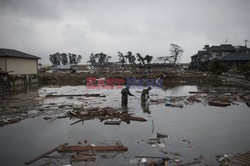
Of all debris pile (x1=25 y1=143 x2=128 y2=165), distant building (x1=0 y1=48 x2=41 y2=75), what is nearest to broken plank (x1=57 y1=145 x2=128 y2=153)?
debris pile (x1=25 y1=143 x2=128 y2=165)

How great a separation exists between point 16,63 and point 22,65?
1.43m

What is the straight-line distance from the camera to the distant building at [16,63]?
1146 inches

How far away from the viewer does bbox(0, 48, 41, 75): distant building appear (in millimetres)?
29098

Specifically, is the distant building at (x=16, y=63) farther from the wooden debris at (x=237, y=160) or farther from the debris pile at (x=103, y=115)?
the wooden debris at (x=237, y=160)

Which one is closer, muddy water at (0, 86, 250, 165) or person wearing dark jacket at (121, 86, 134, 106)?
muddy water at (0, 86, 250, 165)

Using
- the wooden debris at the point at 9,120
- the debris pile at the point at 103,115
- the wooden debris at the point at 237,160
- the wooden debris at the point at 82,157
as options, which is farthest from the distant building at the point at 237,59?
the wooden debris at the point at 82,157

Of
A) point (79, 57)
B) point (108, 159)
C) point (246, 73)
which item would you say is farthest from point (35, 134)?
point (79, 57)

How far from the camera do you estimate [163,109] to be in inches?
497

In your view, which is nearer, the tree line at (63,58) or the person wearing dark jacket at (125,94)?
the person wearing dark jacket at (125,94)

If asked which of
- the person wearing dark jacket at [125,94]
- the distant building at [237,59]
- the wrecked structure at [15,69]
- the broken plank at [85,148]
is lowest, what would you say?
the broken plank at [85,148]

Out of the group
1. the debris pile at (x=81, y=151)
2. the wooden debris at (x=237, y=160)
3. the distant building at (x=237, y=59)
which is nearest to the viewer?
the wooden debris at (x=237, y=160)

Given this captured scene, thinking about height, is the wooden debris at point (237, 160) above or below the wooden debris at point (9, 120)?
below

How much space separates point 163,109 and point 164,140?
5.60m

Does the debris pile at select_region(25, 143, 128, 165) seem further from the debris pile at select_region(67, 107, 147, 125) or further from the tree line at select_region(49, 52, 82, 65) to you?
the tree line at select_region(49, 52, 82, 65)
